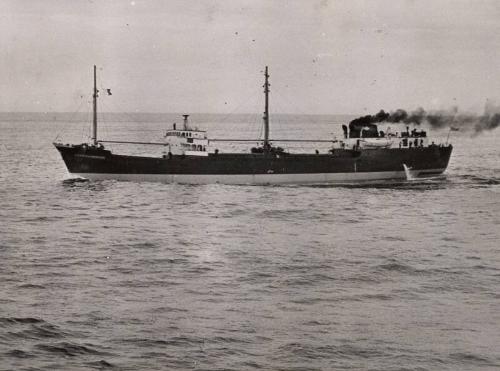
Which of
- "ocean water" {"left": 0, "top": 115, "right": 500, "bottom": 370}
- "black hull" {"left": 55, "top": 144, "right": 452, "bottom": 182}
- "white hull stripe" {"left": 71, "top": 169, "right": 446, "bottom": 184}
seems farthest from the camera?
"white hull stripe" {"left": 71, "top": 169, "right": 446, "bottom": 184}

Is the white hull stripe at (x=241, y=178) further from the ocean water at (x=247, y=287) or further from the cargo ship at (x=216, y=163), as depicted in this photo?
the ocean water at (x=247, y=287)

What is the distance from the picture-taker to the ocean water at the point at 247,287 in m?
17.0

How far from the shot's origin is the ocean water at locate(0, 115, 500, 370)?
17.0m

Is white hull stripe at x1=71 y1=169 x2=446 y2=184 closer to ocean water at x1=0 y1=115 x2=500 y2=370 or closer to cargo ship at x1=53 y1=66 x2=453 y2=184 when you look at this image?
cargo ship at x1=53 y1=66 x2=453 y2=184

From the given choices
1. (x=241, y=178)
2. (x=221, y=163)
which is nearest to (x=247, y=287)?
(x=221, y=163)

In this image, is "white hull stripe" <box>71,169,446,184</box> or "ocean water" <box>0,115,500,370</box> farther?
"white hull stripe" <box>71,169,446,184</box>

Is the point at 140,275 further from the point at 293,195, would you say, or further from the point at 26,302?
the point at 293,195

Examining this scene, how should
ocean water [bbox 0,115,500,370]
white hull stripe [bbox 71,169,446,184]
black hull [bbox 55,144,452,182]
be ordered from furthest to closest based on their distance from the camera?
white hull stripe [bbox 71,169,446,184] < black hull [bbox 55,144,452,182] < ocean water [bbox 0,115,500,370]

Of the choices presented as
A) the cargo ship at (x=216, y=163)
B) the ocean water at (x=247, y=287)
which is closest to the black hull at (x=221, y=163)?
the cargo ship at (x=216, y=163)

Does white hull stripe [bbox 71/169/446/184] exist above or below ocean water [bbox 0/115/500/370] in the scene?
above

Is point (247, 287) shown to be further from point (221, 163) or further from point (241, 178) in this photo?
point (241, 178)

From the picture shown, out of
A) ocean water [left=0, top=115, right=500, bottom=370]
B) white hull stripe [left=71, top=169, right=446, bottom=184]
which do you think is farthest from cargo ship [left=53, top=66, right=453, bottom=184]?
ocean water [left=0, top=115, right=500, bottom=370]

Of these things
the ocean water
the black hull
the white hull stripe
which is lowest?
the ocean water

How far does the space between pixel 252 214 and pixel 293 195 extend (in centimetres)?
1051
